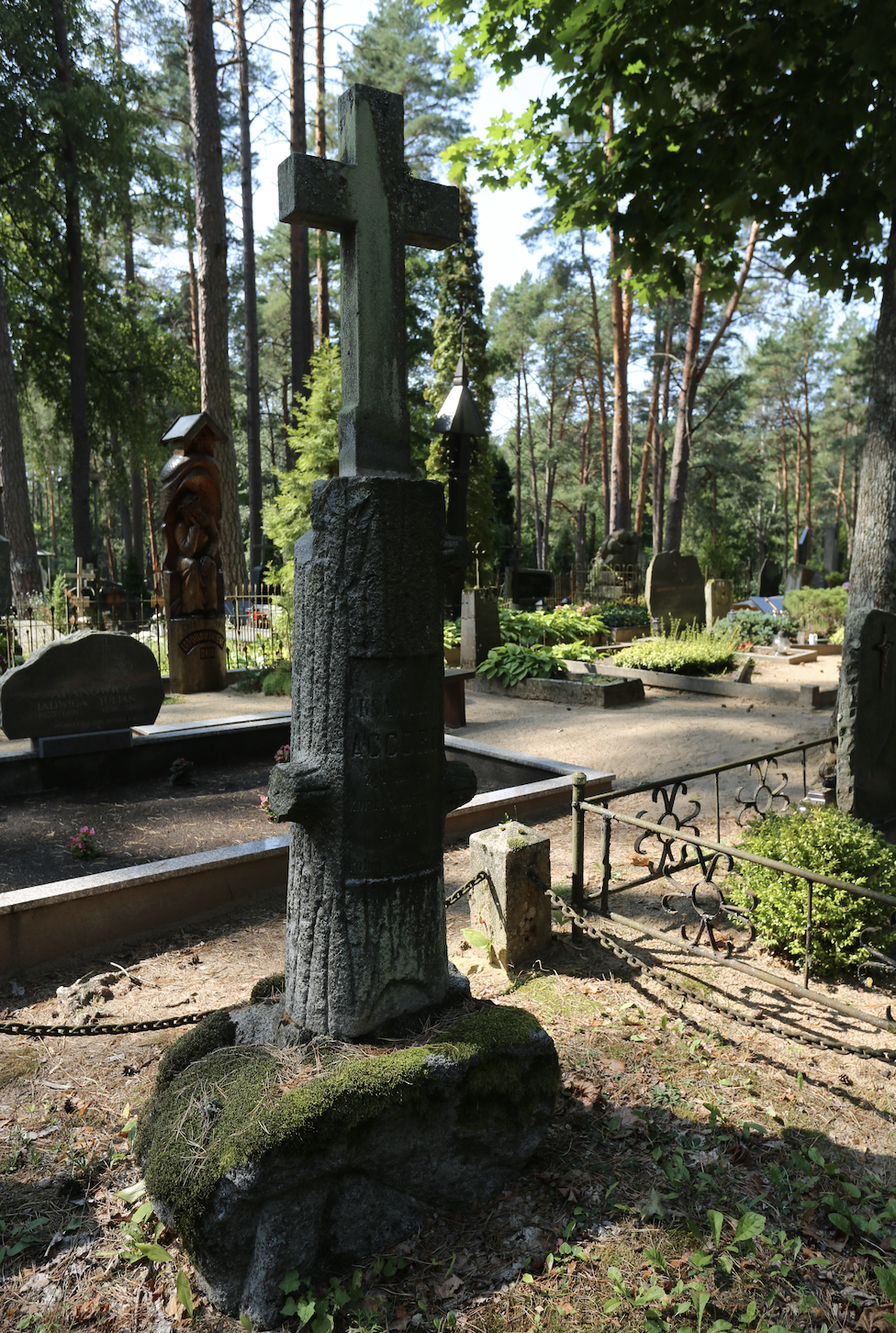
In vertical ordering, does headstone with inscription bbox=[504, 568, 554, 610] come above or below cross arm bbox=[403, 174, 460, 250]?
below

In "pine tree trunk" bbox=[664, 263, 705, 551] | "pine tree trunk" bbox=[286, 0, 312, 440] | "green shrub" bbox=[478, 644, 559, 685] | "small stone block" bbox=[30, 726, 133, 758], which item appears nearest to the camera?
"small stone block" bbox=[30, 726, 133, 758]

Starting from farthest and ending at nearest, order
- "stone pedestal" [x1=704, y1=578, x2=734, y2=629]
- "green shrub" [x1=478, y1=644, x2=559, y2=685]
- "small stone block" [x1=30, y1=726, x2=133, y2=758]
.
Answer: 1. "stone pedestal" [x1=704, y1=578, x2=734, y2=629]
2. "green shrub" [x1=478, y1=644, x2=559, y2=685]
3. "small stone block" [x1=30, y1=726, x2=133, y2=758]

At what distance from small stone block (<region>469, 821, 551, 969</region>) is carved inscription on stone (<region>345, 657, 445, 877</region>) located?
1.64 metres

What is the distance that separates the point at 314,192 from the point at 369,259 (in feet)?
0.79

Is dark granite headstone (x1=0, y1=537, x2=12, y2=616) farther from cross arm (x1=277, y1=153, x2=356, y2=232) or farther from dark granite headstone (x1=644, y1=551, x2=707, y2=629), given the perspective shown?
cross arm (x1=277, y1=153, x2=356, y2=232)

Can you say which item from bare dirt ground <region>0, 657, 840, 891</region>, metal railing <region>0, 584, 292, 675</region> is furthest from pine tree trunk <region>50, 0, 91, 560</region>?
bare dirt ground <region>0, 657, 840, 891</region>

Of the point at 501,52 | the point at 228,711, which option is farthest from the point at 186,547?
the point at 501,52

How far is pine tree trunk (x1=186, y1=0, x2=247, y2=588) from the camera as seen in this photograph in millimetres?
15148

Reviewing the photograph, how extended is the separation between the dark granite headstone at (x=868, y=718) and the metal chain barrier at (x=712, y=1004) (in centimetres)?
192

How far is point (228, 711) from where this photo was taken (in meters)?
10.8

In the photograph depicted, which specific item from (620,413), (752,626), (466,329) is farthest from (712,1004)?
(466,329)

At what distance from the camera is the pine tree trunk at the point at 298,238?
19594 mm

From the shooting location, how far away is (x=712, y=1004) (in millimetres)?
3877

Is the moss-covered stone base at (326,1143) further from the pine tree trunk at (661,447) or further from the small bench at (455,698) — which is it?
the pine tree trunk at (661,447)
